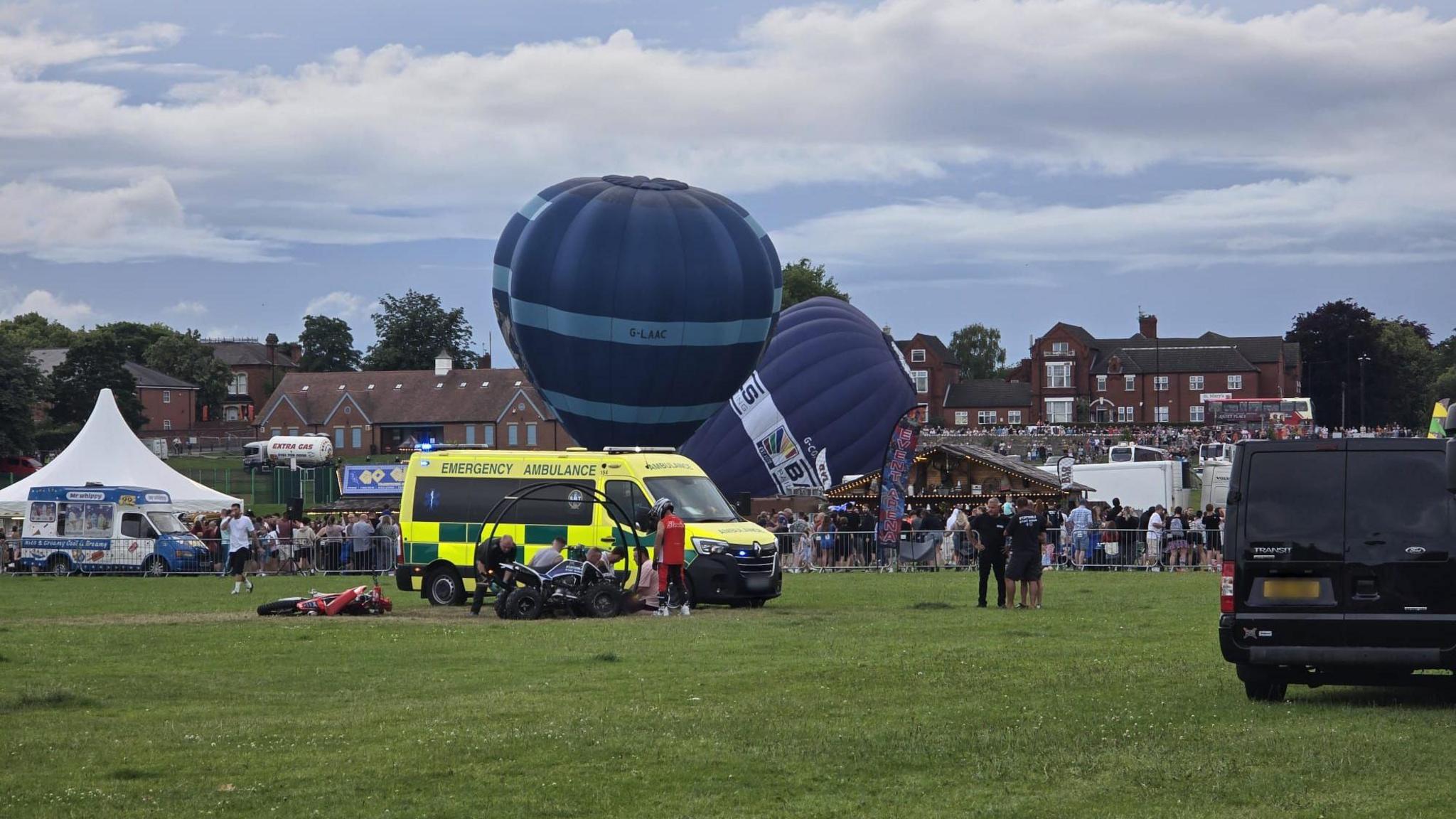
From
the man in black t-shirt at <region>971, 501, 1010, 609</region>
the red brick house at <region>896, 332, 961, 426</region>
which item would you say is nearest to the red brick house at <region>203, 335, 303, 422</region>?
the red brick house at <region>896, 332, 961, 426</region>

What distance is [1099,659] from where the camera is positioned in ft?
57.7

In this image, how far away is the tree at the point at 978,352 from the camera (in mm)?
193375

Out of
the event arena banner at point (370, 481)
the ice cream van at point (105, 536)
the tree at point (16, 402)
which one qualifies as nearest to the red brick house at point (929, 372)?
the tree at point (16, 402)

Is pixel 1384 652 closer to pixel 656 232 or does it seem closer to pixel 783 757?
pixel 783 757

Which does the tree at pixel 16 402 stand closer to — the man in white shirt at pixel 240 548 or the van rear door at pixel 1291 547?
the man in white shirt at pixel 240 548

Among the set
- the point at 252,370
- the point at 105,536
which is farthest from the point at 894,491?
the point at 252,370

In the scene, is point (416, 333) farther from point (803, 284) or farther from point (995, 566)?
point (995, 566)

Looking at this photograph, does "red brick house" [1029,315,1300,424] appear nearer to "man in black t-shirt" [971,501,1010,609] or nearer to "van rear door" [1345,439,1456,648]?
"man in black t-shirt" [971,501,1010,609]

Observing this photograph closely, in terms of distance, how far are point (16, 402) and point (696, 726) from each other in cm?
9058

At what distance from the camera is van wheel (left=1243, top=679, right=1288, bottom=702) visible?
565 inches

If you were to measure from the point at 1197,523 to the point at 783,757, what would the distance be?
29.1 metres

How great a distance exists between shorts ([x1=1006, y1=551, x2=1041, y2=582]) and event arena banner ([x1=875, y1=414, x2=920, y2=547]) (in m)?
14.6

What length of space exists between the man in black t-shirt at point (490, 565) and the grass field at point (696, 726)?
2.37 m

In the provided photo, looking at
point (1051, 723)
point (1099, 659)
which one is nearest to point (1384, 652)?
point (1051, 723)
